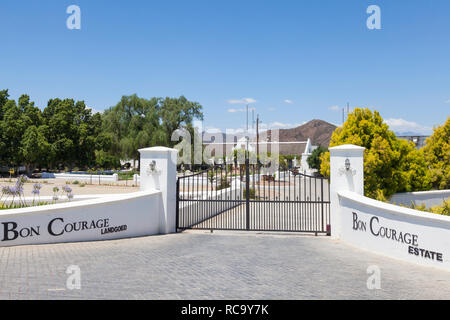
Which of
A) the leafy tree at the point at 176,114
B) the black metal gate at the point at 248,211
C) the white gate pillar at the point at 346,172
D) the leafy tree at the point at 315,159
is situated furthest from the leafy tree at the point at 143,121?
the white gate pillar at the point at 346,172

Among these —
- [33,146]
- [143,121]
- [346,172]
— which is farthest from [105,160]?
[346,172]

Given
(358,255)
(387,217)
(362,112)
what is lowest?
(358,255)

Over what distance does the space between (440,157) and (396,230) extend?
542 inches

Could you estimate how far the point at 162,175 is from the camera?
412 inches

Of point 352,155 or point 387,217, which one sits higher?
point 352,155

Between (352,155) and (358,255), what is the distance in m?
3.13

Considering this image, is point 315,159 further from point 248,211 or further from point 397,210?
point 397,210

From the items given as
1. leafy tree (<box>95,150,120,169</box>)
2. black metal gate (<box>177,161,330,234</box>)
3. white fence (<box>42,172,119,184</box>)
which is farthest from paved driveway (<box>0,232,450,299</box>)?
leafy tree (<box>95,150,120,169</box>)

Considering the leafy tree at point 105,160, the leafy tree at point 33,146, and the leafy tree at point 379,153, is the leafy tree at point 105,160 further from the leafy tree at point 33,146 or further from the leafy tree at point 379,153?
the leafy tree at point 379,153

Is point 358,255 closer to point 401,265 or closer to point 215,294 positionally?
point 401,265

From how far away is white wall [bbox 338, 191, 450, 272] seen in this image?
666cm

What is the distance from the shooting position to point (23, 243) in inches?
313

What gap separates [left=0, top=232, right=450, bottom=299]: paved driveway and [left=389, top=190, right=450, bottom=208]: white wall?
29.1 feet
